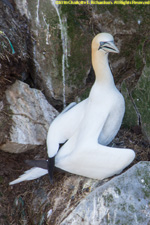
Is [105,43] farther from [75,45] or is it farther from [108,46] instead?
[75,45]

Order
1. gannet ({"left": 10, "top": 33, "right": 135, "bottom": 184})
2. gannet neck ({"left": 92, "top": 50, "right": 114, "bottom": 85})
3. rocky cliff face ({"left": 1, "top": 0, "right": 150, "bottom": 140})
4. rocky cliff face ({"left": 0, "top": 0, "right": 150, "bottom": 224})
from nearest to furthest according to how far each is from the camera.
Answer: gannet ({"left": 10, "top": 33, "right": 135, "bottom": 184}), gannet neck ({"left": 92, "top": 50, "right": 114, "bottom": 85}), rocky cliff face ({"left": 0, "top": 0, "right": 150, "bottom": 224}), rocky cliff face ({"left": 1, "top": 0, "right": 150, "bottom": 140})

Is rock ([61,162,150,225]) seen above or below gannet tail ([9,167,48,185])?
above

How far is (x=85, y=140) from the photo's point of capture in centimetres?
436

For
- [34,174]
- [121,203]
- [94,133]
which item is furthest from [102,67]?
[121,203]

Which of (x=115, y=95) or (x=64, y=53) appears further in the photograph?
(x=64, y=53)

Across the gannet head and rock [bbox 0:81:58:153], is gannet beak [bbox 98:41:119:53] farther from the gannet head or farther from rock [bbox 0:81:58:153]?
rock [bbox 0:81:58:153]

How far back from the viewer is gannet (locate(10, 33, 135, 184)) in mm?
4223

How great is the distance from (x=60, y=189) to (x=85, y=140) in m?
0.75

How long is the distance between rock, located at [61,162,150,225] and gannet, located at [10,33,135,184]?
13.5 inches

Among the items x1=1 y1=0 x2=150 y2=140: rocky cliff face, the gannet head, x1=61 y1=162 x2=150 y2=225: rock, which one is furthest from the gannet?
x1=1 y1=0 x2=150 y2=140: rocky cliff face

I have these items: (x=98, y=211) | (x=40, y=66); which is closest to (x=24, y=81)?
(x=40, y=66)

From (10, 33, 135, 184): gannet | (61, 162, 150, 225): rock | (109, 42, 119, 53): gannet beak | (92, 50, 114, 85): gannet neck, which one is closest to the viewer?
(61, 162, 150, 225): rock

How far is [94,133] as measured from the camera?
4414 mm

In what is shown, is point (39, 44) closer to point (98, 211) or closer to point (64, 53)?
point (64, 53)
